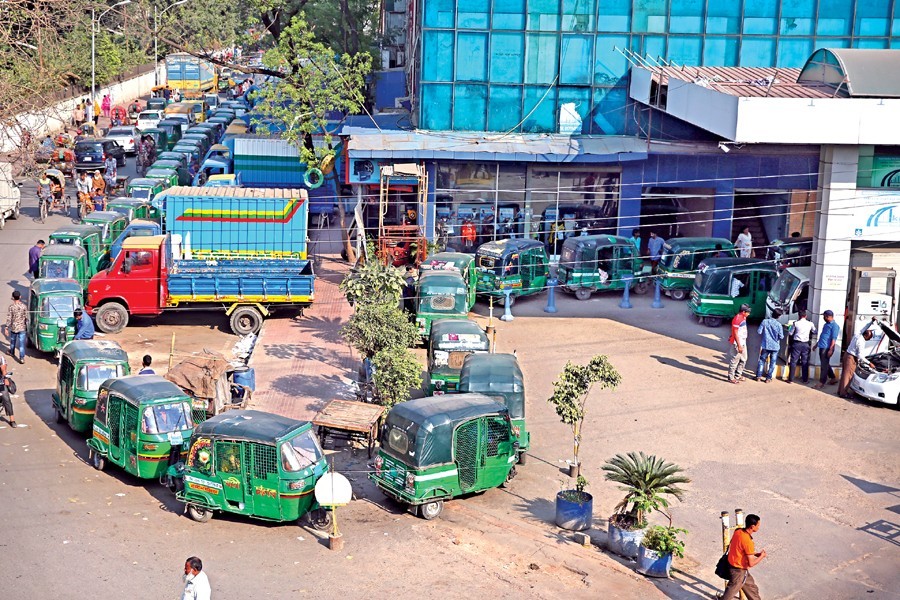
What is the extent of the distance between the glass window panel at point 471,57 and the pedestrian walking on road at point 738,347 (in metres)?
15.3

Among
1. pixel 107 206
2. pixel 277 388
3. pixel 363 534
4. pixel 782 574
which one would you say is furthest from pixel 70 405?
pixel 107 206

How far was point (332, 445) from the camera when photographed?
22.2 meters

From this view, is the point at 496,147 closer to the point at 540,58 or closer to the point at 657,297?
the point at 540,58

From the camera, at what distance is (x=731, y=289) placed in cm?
3042

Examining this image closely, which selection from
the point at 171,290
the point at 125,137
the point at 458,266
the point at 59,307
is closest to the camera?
the point at 59,307

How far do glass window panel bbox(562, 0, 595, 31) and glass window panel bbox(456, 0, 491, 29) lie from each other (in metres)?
2.55

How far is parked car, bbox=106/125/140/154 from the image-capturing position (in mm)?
53719

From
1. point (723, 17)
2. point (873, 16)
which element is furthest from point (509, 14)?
point (873, 16)

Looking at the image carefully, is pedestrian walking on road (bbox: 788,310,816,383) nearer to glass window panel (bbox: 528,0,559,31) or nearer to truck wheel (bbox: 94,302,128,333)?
glass window panel (bbox: 528,0,559,31)

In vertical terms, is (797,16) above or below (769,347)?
above

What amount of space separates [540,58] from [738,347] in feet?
50.5

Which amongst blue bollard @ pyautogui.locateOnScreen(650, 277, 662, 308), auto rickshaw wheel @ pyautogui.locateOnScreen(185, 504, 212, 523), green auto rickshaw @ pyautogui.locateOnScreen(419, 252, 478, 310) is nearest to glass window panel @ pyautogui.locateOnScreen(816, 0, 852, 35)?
blue bollard @ pyautogui.locateOnScreen(650, 277, 662, 308)

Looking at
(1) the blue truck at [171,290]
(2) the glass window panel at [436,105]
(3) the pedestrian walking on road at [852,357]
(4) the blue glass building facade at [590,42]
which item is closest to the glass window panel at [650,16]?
(4) the blue glass building facade at [590,42]

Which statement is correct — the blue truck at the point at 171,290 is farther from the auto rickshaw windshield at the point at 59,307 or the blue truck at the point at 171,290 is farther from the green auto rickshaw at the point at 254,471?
the green auto rickshaw at the point at 254,471
